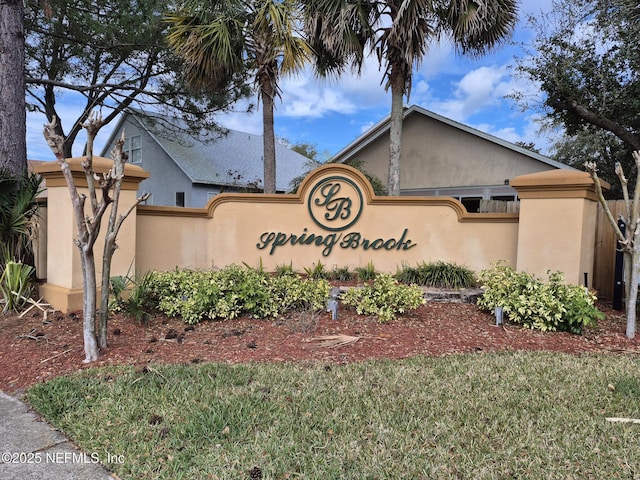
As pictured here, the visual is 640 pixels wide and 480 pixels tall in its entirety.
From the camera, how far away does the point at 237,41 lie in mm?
10164

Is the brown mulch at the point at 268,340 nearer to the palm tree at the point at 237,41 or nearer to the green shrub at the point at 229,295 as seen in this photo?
the green shrub at the point at 229,295

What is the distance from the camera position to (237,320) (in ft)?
19.1

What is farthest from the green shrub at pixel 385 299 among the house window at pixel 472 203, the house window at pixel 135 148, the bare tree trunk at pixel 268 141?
the house window at pixel 135 148

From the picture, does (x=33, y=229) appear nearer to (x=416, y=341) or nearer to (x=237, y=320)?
(x=237, y=320)

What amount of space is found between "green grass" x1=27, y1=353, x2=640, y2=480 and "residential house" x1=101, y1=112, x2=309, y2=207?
14.6 meters

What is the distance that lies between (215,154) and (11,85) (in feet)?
45.5

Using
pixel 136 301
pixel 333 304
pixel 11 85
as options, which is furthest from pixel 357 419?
pixel 11 85

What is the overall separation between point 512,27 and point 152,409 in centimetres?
1110

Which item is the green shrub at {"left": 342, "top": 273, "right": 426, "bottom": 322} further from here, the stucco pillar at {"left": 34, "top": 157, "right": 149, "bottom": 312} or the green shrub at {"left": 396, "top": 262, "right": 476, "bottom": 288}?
the stucco pillar at {"left": 34, "top": 157, "right": 149, "bottom": 312}

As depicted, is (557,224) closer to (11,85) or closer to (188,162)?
(11,85)

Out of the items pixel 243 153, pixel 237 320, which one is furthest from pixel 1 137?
pixel 243 153

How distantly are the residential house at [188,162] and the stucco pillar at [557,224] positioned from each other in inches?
502

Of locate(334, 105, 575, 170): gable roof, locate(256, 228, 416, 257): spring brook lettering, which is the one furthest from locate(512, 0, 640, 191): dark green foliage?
locate(256, 228, 416, 257): spring brook lettering

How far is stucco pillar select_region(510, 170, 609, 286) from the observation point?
6.60 m
